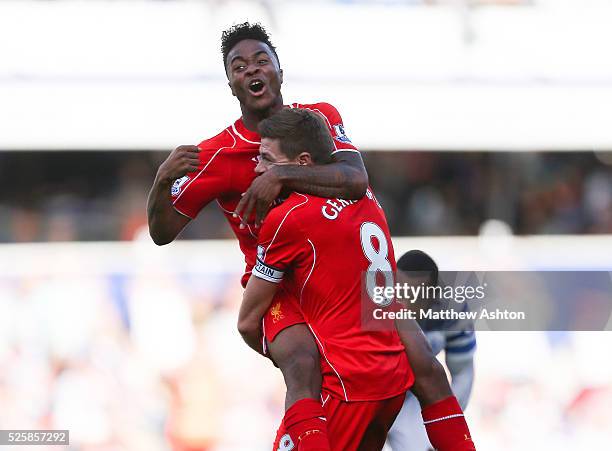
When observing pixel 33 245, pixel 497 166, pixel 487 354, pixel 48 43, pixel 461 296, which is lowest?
pixel 461 296

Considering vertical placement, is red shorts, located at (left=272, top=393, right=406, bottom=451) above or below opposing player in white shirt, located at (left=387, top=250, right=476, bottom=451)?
below

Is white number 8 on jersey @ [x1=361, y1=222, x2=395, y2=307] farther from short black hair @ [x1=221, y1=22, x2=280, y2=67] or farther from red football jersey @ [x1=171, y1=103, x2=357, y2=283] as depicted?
short black hair @ [x1=221, y1=22, x2=280, y2=67]

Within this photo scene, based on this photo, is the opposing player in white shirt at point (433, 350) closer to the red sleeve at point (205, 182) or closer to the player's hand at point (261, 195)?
the red sleeve at point (205, 182)

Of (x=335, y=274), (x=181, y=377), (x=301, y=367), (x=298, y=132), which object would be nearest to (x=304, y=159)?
(x=298, y=132)

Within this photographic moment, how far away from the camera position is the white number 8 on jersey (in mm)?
3934

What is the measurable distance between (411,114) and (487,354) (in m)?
4.10

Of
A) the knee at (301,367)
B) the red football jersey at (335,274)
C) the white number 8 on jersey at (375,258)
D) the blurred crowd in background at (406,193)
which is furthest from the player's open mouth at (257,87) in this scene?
the blurred crowd in background at (406,193)

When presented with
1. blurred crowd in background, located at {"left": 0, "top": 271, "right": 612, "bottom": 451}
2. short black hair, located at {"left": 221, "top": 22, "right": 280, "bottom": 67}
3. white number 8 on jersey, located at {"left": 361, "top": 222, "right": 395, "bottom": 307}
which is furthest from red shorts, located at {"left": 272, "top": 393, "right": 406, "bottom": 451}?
blurred crowd in background, located at {"left": 0, "top": 271, "right": 612, "bottom": 451}

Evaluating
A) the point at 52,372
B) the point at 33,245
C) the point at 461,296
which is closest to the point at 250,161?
the point at 461,296

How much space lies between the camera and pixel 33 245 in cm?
999

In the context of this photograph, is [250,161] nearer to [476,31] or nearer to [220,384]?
[220,384]

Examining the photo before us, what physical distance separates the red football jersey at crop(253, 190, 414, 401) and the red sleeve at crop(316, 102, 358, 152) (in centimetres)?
34

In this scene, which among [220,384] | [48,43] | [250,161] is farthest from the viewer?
[48,43]

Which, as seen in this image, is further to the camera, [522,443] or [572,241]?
[572,241]
